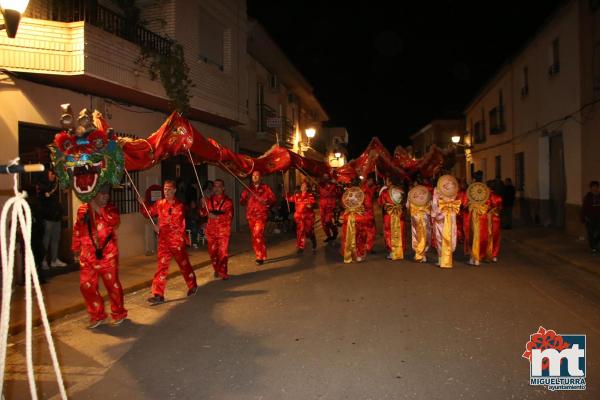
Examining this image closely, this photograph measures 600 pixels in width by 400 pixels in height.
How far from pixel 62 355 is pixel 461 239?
9524 millimetres

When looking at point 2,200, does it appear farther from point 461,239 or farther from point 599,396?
point 461,239

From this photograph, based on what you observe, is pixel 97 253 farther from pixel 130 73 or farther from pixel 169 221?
pixel 130 73

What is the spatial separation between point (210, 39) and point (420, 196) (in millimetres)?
8724

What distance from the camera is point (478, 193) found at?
10.6 metres

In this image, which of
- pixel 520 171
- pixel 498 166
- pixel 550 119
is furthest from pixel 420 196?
pixel 498 166

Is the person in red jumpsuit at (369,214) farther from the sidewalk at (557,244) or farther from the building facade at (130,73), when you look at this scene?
the building facade at (130,73)

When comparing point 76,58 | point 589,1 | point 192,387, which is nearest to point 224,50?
point 76,58

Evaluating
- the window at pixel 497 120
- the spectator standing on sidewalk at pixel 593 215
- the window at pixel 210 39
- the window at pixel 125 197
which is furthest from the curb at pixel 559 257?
the window at pixel 497 120

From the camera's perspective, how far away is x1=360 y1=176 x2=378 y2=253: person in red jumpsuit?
11.3 meters

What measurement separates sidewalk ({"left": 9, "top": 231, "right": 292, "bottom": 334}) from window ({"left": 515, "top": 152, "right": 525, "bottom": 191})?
13.6 meters

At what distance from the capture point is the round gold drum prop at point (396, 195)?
1128 cm

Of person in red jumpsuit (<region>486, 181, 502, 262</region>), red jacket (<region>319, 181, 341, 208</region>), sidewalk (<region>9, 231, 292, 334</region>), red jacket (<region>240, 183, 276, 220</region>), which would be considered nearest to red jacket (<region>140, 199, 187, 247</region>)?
sidewalk (<region>9, 231, 292, 334</region>)

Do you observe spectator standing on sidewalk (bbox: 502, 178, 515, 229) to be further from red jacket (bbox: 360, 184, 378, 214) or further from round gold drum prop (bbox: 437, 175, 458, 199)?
round gold drum prop (bbox: 437, 175, 458, 199)

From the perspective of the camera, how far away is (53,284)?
8758mm
